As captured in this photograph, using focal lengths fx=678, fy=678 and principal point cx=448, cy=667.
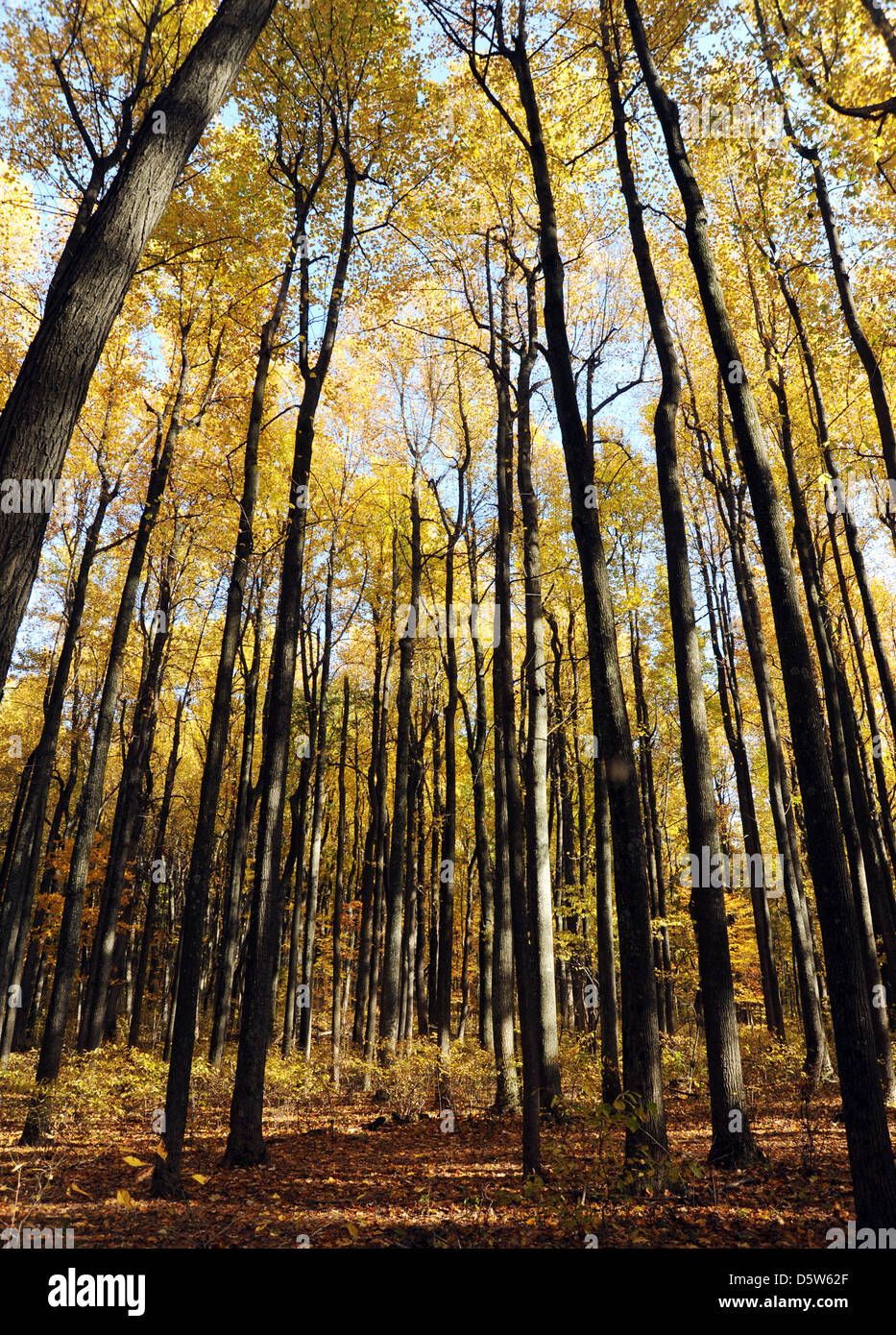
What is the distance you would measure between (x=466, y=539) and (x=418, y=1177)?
11.5 m

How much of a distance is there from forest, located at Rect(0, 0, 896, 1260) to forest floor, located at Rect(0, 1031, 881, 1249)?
0.07m

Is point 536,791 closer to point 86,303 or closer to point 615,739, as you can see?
point 615,739

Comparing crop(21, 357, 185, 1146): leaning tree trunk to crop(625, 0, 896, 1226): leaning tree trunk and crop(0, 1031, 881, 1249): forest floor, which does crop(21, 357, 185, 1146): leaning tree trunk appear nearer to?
crop(0, 1031, 881, 1249): forest floor

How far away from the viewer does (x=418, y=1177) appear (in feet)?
21.4

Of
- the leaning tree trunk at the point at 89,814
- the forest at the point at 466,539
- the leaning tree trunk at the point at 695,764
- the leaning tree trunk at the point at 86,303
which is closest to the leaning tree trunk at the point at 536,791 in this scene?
the forest at the point at 466,539

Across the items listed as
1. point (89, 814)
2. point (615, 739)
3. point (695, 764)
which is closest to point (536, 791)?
point (695, 764)

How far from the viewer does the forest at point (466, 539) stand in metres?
4.96

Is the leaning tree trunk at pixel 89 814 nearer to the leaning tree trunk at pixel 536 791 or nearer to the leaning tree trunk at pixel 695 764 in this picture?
the leaning tree trunk at pixel 536 791

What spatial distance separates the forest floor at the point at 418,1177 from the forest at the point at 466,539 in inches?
2.8

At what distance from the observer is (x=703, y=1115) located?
915cm

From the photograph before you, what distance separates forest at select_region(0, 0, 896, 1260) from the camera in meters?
4.96

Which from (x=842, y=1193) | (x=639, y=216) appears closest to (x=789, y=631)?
(x=842, y=1193)

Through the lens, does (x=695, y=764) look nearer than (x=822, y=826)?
No
